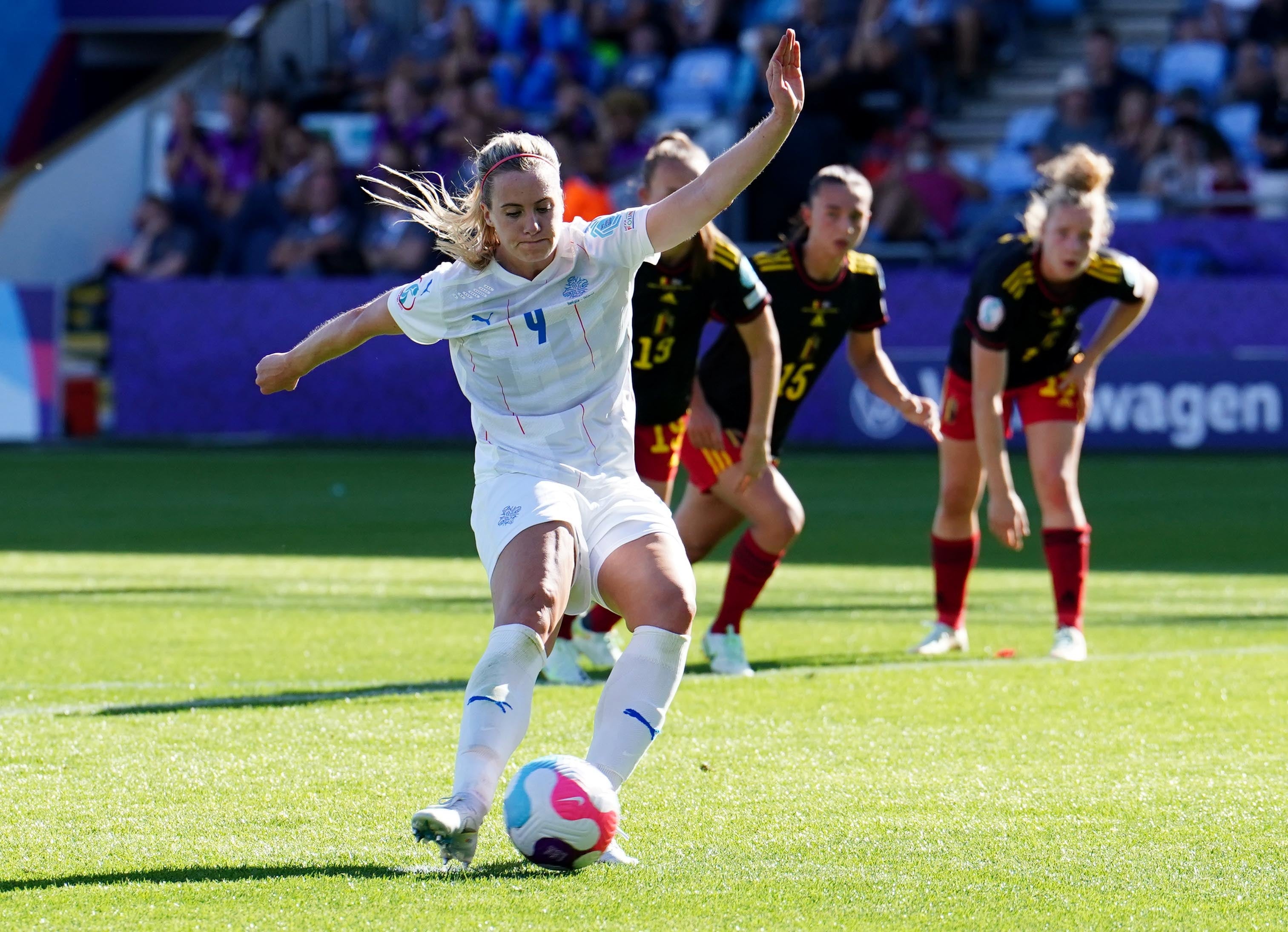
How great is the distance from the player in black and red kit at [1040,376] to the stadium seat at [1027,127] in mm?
13191

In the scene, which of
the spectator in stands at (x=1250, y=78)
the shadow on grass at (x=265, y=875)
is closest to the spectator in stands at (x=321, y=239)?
the spectator in stands at (x=1250, y=78)

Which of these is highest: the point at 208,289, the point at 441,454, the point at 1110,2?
the point at 1110,2

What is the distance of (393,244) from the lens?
2139cm

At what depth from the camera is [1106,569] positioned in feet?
33.7

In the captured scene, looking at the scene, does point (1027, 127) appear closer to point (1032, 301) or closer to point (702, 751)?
point (1032, 301)

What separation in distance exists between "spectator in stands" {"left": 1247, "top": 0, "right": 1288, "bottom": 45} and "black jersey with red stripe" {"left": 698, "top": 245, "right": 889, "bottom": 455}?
13818 mm

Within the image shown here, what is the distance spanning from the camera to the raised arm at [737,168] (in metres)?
4.27

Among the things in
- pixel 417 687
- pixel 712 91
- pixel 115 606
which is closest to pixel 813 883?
pixel 417 687

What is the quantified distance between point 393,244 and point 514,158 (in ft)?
56.5

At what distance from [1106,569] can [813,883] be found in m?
6.70

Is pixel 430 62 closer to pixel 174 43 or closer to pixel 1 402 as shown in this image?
pixel 174 43

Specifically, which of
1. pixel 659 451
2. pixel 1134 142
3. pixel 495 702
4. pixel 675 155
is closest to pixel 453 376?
pixel 1134 142

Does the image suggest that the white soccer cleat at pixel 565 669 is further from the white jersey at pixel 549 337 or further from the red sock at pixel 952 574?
the white jersey at pixel 549 337

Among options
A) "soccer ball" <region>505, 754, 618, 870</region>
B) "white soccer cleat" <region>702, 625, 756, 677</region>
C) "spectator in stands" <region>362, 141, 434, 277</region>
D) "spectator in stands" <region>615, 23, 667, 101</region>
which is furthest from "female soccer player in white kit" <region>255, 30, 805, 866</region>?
"spectator in stands" <region>615, 23, 667, 101</region>
